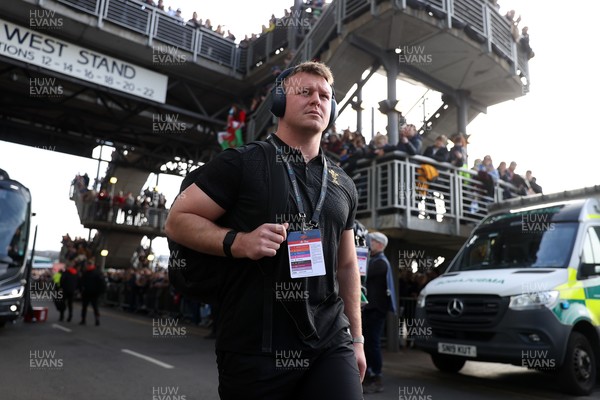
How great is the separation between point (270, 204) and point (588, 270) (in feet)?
20.1

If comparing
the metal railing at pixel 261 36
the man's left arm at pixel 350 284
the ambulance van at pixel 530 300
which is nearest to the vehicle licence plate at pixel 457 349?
the ambulance van at pixel 530 300

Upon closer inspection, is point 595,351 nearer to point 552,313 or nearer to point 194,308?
point 552,313

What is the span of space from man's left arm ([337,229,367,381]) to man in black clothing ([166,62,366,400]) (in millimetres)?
206

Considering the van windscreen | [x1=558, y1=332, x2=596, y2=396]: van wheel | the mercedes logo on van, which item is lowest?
[x1=558, y1=332, x2=596, y2=396]: van wheel

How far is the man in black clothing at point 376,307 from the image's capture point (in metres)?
6.37

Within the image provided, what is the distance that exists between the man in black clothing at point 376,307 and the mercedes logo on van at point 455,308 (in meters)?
0.79

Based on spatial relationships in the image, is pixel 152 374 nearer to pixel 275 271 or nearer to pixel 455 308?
pixel 455 308

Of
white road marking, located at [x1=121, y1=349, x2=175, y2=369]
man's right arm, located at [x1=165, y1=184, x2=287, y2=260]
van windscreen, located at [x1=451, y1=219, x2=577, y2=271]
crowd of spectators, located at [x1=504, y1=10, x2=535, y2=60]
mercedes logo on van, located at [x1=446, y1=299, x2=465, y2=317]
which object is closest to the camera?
man's right arm, located at [x1=165, y1=184, x2=287, y2=260]

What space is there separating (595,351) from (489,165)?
268 inches

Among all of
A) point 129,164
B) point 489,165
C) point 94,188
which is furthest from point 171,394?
point 94,188

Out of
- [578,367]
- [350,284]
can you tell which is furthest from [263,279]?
[578,367]

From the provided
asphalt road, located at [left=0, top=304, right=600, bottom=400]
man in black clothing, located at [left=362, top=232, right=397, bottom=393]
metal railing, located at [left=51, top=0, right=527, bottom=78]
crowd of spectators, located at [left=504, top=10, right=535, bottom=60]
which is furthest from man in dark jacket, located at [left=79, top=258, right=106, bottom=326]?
crowd of spectators, located at [left=504, top=10, right=535, bottom=60]

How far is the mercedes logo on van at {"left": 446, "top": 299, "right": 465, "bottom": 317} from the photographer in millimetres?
6680

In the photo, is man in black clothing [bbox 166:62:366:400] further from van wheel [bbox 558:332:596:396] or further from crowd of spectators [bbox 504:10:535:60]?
crowd of spectators [bbox 504:10:535:60]
